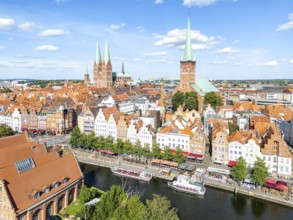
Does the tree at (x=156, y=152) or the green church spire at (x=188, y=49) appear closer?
the tree at (x=156, y=152)

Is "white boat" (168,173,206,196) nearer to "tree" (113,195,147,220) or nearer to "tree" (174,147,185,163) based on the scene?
"tree" (174,147,185,163)

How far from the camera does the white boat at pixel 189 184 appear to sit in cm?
4866

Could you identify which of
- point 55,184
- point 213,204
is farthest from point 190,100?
point 55,184

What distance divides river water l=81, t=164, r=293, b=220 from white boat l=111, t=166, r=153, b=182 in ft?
3.38

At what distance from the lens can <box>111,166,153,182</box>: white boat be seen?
5484 centimetres

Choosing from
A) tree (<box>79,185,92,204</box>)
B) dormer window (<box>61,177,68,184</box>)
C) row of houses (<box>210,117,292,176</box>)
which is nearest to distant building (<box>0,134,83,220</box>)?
dormer window (<box>61,177,68,184</box>)

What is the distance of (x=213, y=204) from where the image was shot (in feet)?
149

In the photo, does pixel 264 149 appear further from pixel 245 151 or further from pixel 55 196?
pixel 55 196

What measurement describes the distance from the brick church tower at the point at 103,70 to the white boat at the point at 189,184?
137m

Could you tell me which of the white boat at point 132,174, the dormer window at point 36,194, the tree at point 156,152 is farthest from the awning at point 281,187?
the dormer window at point 36,194

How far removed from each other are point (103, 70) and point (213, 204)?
147497mm

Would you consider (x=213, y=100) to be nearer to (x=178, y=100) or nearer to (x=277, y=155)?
(x=178, y=100)

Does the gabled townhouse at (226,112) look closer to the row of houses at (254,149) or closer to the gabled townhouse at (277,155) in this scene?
the row of houses at (254,149)

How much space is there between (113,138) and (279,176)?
134 feet
